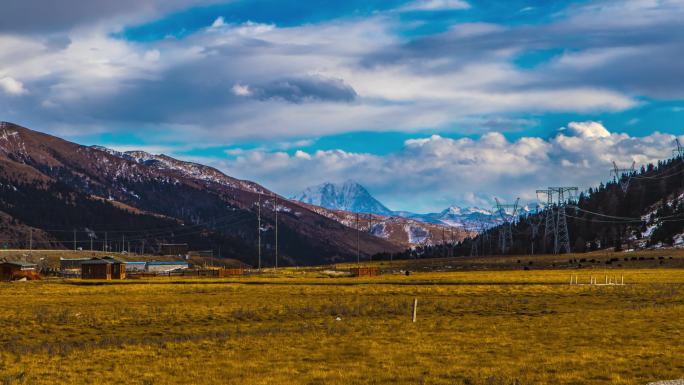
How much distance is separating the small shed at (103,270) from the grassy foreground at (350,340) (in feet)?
→ 247

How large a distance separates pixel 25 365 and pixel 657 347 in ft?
112

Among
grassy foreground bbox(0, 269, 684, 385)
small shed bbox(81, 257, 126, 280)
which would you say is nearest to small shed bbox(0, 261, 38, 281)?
small shed bbox(81, 257, 126, 280)

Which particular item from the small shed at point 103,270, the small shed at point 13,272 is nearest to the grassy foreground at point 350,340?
the small shed at point 103,270

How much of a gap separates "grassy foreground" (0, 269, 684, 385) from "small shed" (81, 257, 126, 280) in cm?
7518

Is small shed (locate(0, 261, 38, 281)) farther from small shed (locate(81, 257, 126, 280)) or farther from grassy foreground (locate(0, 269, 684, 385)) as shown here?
grassy foreground (locate(0, 269, 684, 385))

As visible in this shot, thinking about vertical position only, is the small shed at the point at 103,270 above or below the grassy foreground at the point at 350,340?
above

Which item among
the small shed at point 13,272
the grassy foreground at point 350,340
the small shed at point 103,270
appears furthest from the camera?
the small shed at point 103,270

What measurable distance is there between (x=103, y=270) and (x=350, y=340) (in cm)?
11972

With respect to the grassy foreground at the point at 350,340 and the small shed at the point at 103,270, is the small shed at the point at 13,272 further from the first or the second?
the grassy foreground at the point at 350,340

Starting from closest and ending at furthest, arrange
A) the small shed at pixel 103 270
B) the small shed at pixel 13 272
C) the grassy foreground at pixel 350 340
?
the grassy foreground at pixel 350 340
the small shed at pixel 13 272
the small shed at pixel 103 270

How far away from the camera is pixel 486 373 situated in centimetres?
3316

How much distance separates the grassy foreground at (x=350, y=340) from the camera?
33.9 metres

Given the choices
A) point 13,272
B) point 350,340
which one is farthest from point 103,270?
point 350,340

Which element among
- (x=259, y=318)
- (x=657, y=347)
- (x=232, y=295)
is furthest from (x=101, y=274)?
(x=657, y=347)
